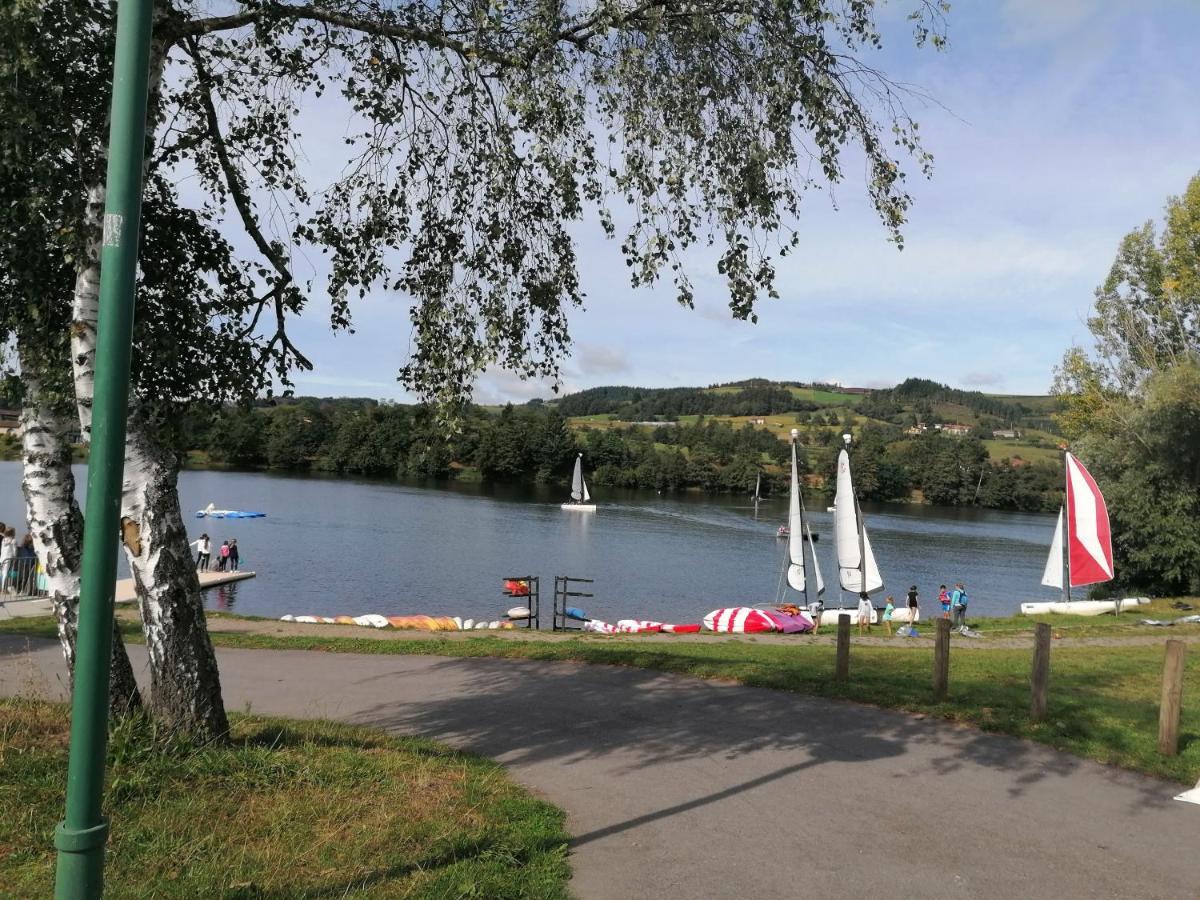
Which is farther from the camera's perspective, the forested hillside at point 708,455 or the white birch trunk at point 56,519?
the forested hillside at point 708,455

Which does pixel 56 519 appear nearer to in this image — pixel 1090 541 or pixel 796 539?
pixel 1090 541

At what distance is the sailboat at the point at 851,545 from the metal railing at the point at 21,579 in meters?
20.7

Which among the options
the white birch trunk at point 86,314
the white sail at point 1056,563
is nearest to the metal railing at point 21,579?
the white birch trunk at point 86,314

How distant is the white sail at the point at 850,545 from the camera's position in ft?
92.3

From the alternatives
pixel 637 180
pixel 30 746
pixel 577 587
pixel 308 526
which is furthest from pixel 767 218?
pixel 308 526

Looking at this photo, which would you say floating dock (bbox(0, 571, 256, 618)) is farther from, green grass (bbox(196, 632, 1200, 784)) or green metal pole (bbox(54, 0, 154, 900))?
green metal pole (bbox(54, 0, 154, 900))

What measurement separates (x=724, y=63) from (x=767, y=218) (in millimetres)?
1214

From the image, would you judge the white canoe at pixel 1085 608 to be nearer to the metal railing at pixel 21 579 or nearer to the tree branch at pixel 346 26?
the tree branch at pixel 346 26

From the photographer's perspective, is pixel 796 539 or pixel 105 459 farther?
pixel 796 539

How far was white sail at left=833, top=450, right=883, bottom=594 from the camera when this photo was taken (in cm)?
2814

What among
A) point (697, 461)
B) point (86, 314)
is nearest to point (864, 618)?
point (86, 314)

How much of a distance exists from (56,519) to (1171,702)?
9.50 metres

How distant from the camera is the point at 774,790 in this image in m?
7.02

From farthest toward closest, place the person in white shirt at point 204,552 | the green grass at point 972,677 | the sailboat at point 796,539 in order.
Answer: the person in white shirt at point 204,552 < the sailboat at point 796,539 < the green grass at point 972,677
